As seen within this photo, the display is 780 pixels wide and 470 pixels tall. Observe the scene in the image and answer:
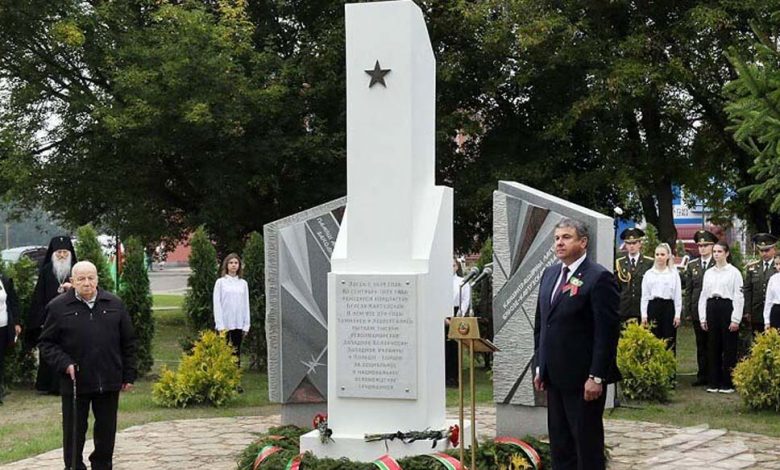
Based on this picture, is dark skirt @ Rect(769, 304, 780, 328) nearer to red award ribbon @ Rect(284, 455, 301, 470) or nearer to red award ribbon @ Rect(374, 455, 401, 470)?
red award ribbon @ Rect(374, 455, 401, 470)

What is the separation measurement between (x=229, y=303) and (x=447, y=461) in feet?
23.1

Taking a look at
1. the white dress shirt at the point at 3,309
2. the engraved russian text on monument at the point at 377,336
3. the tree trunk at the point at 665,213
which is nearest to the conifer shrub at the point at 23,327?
the white dress shirt at the point at 3,309

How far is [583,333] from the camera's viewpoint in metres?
6.19

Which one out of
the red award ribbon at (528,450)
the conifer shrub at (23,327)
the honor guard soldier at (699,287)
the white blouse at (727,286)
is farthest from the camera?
the conifer shrub at (23,327)

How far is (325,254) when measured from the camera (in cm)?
950

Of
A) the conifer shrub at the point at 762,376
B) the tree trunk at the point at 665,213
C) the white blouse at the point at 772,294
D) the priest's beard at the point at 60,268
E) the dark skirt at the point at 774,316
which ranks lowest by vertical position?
the conifer shrub at the point at 762,376

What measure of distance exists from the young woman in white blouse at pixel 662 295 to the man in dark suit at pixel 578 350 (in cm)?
650

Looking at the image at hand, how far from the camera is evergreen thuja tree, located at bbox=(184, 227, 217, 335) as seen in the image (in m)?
15.1

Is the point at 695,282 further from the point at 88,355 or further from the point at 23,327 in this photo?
the point at 23,327

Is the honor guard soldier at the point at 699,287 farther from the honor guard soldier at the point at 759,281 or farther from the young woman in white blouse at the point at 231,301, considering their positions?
the young woman in white blouse at the point at 231,301

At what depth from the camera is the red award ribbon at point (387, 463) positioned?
6.82m

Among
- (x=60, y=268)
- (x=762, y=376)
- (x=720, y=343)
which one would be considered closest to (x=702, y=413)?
(x=762, y=376)

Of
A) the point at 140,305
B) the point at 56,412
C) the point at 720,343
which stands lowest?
the point at 56,412

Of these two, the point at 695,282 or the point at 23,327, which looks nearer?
the point at 695,282
